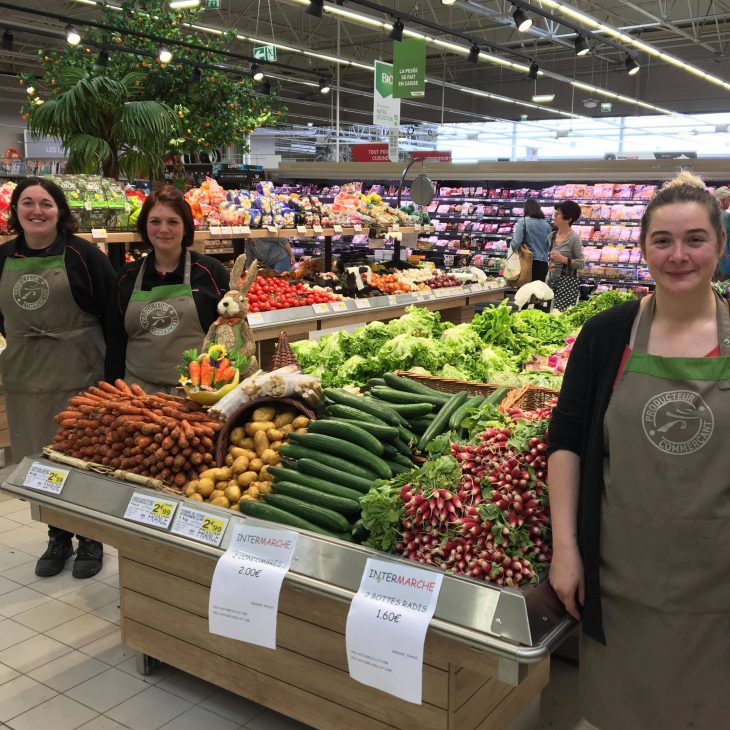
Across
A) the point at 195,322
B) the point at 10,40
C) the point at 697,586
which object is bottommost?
the point at 697,586

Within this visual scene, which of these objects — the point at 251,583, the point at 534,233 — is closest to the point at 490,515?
the point at 251,583

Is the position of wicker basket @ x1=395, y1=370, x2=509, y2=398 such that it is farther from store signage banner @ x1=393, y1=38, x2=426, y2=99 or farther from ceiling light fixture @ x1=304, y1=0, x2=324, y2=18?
store signage banner @ x1=393, y1=38, x2=426, y2=99

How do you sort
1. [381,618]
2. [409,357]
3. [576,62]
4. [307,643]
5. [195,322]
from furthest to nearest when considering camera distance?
[576,62]
[409,357]
[195,322]
[307,643]
[381,618]

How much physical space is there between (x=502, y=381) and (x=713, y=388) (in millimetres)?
1904

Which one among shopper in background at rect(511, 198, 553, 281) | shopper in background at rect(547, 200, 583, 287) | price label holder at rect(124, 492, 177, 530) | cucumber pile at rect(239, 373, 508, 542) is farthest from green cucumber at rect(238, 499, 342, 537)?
shopper in background at rect(511, 198, 553, 281)

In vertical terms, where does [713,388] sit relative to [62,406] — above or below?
above

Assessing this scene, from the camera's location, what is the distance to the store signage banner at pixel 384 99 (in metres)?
10.6

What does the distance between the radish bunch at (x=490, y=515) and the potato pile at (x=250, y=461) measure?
513 mm

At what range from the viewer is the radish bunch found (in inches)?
72.3

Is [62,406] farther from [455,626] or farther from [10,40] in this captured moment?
[10,40]

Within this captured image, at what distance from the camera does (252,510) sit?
84.7 inches

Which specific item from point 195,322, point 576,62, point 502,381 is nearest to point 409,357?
point 502,381

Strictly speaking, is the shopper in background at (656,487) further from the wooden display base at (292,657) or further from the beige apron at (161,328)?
the beige apron at (161,328)

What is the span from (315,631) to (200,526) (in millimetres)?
476
